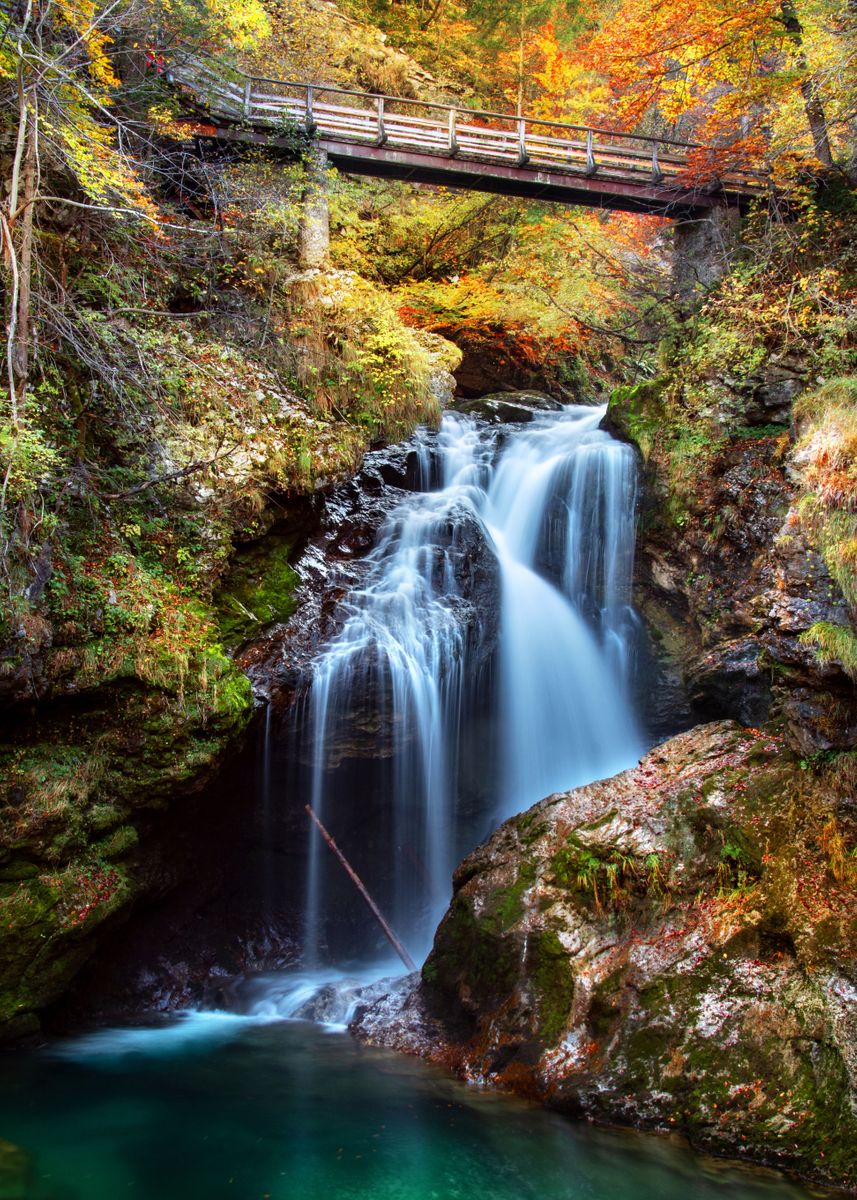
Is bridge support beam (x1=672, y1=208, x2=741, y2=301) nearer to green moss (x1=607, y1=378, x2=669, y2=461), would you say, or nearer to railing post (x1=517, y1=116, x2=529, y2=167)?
green moss (x1=607, y1=378, x2=669, y2=461)

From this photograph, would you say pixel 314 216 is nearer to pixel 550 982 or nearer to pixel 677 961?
pixel 550 982

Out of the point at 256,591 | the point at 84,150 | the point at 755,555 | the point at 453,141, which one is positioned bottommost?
the point at 256,591

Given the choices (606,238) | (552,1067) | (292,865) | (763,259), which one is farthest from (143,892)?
(606,238)

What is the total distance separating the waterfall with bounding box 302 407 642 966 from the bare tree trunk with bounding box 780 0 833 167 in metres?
4.91

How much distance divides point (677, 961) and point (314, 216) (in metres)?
11.6

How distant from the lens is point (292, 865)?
912 centimetres

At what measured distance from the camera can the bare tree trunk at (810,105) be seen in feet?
33.6

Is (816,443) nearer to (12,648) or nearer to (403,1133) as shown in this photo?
(403,1133)

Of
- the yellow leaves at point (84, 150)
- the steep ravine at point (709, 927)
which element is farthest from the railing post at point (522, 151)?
the steep ravine at point (709, 927)

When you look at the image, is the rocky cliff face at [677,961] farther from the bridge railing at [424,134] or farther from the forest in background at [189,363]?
the bridge railing at [424,134]

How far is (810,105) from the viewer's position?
10164 mm

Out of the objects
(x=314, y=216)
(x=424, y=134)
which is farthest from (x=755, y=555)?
(x=424, y=134)

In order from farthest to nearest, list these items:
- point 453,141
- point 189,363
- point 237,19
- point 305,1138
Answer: point 453,141, point 189,363, point 237,19, point 305,1138

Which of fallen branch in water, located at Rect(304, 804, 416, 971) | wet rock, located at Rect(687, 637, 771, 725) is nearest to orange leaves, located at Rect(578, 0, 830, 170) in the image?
wet rock, located at Rect(687, 637, 771, 725)
